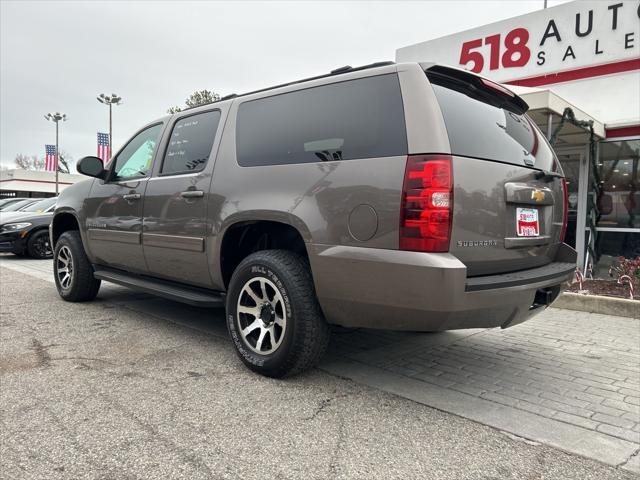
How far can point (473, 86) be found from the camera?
3102 mm

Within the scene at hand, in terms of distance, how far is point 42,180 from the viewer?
52.1 metres

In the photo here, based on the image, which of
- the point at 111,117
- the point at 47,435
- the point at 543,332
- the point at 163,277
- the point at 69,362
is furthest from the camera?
the point at 111,117

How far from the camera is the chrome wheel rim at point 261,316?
3135 mm

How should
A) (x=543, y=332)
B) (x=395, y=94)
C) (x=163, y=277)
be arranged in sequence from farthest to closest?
(x=543, y=332) → (x=163, y=277) → (x=395, y=94)

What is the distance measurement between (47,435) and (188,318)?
8.17 feet

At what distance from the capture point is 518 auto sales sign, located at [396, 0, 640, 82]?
27.5 ft

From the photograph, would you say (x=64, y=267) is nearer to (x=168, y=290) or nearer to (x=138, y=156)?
(x=138, y=156)

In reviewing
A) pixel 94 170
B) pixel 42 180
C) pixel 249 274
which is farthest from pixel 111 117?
pixel 249 274

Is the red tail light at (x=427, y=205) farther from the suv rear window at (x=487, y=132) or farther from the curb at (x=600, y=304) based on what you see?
the curb at (x=600, y=304)

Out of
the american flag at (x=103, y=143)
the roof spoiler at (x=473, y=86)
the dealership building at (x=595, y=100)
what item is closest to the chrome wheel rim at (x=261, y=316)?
the roof spoiler at (x=473, y=86)

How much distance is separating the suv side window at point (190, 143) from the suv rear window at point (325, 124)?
38 centimetres

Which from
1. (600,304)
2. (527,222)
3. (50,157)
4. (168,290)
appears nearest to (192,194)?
(168,290)

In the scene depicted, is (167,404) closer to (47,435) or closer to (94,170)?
(47,435)

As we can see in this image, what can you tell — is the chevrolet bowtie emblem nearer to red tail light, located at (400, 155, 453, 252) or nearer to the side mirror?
red tail light, located at (400, 155, 453, 252)
